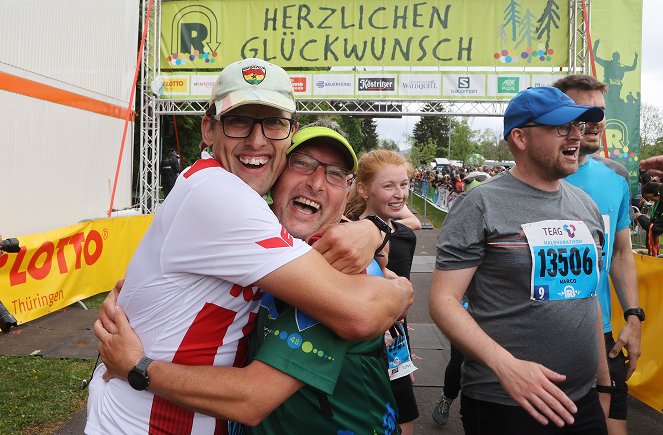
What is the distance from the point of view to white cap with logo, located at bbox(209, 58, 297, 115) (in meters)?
1.65

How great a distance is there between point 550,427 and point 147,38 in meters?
13.6

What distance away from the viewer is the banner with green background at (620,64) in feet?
40.0

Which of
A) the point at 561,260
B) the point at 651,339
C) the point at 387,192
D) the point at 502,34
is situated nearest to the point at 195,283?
the point at 561,260

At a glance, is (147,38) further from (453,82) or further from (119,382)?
(119,382)

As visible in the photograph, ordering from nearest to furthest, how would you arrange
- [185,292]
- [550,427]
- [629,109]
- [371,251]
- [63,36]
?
1. [185,292]
2. [371,251]
3. [550,427]
4. [63,36]
5. [629,109]

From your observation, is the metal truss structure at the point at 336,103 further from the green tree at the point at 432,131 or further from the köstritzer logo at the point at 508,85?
the green tree at the point at 432,131

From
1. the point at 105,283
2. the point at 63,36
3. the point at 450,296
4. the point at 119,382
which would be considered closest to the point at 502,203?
the point at 450,296

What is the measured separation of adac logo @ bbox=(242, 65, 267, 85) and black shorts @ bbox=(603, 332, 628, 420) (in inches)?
94.9

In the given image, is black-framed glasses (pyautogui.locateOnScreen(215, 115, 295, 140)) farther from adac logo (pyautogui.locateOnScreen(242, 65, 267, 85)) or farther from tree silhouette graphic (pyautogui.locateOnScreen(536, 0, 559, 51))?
tree silhouette graphic (pyautogui.locateOnScreen(536, 0, 559, 51))

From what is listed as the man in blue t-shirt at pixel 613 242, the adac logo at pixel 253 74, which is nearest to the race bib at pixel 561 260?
the man in blue t-shirt at pixel 613 242

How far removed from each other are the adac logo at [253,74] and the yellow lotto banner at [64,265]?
561 centimetres

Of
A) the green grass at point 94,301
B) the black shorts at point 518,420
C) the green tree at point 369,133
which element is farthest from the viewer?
the green tree at point 369,133

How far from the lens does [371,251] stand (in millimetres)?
1582

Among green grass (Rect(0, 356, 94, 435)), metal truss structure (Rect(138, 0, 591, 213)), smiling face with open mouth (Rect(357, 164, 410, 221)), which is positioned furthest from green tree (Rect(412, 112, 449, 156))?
smiling face with open mouth (Rect(357, 164, 410, 221))
